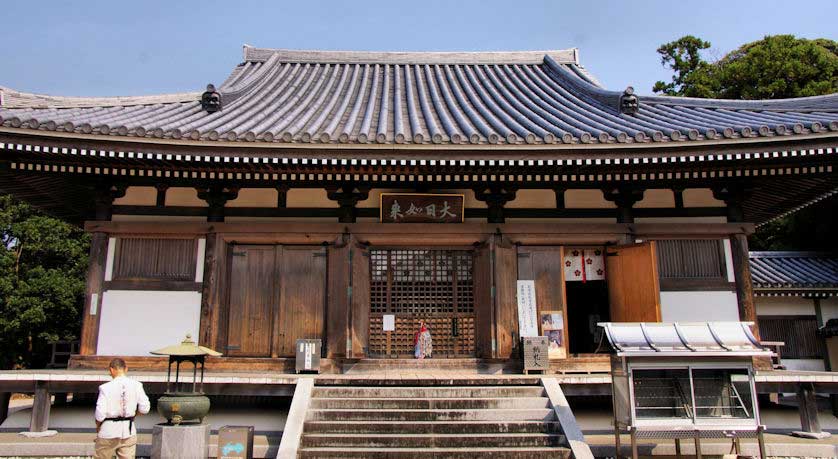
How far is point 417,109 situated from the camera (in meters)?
11.4

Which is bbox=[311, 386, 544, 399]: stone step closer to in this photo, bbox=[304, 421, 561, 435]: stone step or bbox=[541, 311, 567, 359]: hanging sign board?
bbox=[304, 421, 561, 435]: stone step

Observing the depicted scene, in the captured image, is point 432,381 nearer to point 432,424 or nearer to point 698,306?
point 432,424

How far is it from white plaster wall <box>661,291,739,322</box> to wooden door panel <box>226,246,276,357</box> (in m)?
6.37

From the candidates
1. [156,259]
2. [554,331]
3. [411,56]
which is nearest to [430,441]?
[554,331]

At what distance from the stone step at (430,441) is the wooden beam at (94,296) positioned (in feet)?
14.9

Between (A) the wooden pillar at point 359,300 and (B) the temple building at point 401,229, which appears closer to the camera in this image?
(B) the temple building at point 401,229

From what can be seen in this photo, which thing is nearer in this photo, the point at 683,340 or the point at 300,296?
the point at 683,340

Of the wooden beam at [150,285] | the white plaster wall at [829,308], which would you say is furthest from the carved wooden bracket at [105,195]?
the white plaster wall at [829,308]

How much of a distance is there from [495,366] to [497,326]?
2.07 ft

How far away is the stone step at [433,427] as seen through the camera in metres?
6.74


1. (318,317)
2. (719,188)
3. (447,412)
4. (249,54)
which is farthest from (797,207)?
(249,54)

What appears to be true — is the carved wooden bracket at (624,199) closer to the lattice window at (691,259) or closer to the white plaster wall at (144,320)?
the lattice window at (691,259)

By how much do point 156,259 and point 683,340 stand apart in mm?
7811

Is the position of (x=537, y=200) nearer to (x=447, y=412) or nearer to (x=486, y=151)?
(x=486, y=151)
